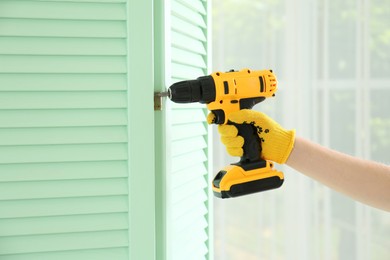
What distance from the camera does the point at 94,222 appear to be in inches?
41.7

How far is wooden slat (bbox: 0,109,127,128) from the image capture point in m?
1.01

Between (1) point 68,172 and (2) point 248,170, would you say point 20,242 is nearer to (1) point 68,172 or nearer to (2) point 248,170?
(1) point 68,172

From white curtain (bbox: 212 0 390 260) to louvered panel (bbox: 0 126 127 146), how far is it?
1342mm

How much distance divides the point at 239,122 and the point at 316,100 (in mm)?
1324

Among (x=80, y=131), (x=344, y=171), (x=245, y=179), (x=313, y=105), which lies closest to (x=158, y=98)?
(x=80, y=131)

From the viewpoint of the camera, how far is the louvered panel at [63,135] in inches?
39.9

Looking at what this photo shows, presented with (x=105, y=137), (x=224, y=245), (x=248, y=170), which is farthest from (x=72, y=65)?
(x=224, y=245)

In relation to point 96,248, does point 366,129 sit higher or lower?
higher

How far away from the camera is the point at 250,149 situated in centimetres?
119

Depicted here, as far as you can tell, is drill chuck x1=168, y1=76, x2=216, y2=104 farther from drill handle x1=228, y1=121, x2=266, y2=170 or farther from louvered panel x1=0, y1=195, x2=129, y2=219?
louvered panel x1=0, y1=195, x2=129, y2=219

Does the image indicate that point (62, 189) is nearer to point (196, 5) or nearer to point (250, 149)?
point (250, 149)

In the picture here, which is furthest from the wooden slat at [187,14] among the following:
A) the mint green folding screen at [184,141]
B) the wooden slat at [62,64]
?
the wooden slat at [62,64]

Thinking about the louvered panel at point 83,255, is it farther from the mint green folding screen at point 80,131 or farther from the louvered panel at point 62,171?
the louvered panel at point 62,171

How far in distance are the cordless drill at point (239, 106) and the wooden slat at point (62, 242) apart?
0.27 meters
